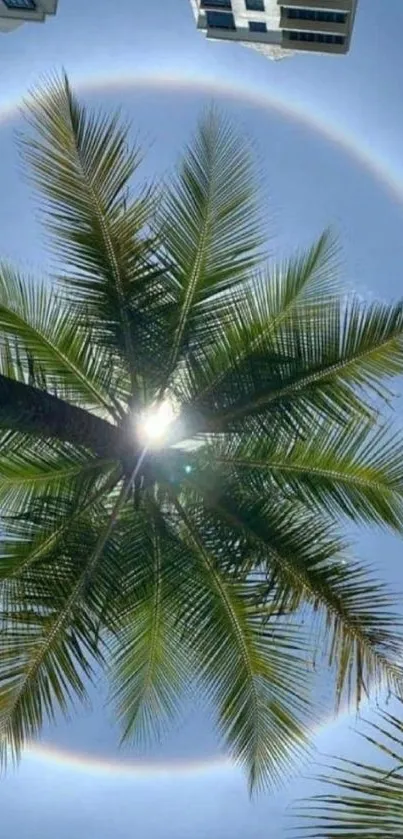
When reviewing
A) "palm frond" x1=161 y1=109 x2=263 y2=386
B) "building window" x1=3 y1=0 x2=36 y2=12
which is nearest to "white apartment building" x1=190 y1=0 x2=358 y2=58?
"building window" x1=3 y1=0 x2=36 y2=12

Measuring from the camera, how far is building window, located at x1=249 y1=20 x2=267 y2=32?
4452 centimetres

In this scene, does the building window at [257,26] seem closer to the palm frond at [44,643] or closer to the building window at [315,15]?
the building window at [315,15]

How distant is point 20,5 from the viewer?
133 ft

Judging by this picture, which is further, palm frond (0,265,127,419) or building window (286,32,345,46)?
building window (286,32,345,46)

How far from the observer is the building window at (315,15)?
138ft

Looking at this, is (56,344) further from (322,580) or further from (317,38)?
(317,38)

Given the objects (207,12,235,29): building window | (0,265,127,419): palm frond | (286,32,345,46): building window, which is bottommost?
(0,265,127,419): palm frond

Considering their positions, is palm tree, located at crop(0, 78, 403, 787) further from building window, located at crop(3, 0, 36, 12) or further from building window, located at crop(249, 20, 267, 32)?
building window, located at crop(249, 20, 267, 32)

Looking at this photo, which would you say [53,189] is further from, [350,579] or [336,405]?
[350,579]

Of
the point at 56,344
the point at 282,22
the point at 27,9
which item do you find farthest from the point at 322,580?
the point at 282,22

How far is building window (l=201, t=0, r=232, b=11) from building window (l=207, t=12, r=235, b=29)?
20.2 inches

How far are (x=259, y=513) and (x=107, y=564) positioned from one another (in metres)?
1.64

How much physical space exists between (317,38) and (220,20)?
4.26 meters

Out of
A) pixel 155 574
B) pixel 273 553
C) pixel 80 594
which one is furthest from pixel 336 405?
pixel 80 594
